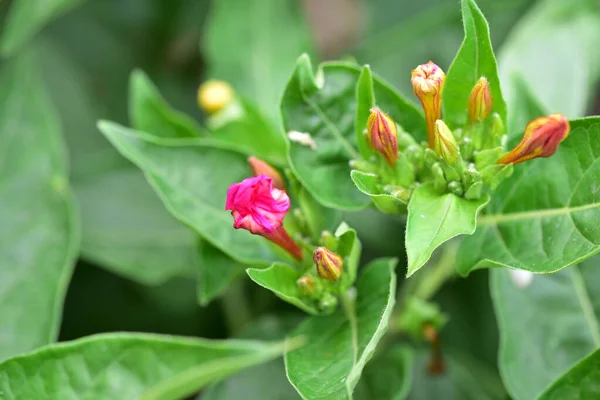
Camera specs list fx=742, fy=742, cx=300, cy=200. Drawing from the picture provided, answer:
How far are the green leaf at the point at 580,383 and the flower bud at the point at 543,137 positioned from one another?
30 cm

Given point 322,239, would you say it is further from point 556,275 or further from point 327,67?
point 556,275

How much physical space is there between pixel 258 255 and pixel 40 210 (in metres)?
0.54

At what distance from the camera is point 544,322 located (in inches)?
52.0

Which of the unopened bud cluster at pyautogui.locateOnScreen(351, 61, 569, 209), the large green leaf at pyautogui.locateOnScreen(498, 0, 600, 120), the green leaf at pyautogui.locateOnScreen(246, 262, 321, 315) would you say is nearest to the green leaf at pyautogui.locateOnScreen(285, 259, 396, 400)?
the green leaf at pyautogui.locateOnScreen(246, 262, 321, 315)

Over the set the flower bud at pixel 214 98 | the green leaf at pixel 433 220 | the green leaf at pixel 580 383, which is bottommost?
the green leaf at pixel 580 383

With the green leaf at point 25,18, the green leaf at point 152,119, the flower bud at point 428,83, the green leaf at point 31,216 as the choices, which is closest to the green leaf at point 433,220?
the flower bud at point 428,83

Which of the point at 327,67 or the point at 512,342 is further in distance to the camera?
the point at 512,342

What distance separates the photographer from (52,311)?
52.2 inches

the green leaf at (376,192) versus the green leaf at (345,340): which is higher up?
the green leaf at (376,192)

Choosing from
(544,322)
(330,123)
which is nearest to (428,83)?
(330,123)

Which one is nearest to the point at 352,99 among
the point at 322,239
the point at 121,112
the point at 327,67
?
the point at 327,67

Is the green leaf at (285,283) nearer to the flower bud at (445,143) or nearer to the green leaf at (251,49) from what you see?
the flower bud at (445,143)

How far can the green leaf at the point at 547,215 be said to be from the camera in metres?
0.98

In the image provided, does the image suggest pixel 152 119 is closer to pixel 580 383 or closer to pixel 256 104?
pixel 256 104
